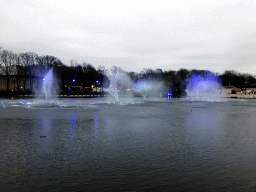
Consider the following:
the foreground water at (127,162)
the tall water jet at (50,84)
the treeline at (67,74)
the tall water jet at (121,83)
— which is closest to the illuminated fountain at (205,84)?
the treeline at (67,74)

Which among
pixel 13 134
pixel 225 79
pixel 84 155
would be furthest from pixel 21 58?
pixel 225 79

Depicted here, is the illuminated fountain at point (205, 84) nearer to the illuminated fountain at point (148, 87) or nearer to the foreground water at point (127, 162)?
the illuminated fountain at point (148, 87)

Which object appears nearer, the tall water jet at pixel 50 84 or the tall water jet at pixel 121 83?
the tall water jet at pixel 50 84

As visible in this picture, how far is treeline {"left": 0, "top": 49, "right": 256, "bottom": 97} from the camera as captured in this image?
96.4 m

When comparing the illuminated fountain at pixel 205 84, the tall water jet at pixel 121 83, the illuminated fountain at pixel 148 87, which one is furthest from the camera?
the tall water jet at pixel 121 83

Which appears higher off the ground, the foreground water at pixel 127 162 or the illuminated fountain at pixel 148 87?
the illuminated fountain at pixel 148 87

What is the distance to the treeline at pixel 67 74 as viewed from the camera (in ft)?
316

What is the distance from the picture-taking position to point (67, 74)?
117m

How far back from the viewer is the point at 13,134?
1516cm

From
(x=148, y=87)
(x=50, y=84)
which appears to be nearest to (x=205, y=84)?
(x=148, y=87)

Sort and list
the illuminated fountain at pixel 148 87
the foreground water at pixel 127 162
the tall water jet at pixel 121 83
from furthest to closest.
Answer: the tall water jet at pixel 121 83 < the illuminated fountain at pixel 148 87 < the foreground water at pixel 127 162

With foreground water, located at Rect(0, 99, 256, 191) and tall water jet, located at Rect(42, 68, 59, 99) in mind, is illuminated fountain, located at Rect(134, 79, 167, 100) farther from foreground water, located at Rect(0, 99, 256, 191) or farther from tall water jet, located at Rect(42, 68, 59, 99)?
foreground water, located at Rect(0, 99, 256, 191)

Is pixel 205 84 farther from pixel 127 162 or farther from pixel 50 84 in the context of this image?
pixel 127 162

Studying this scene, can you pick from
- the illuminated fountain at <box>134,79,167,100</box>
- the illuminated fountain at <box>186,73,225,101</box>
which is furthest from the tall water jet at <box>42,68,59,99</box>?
the illuminated fountain at <box>186,73,225,101</box>
